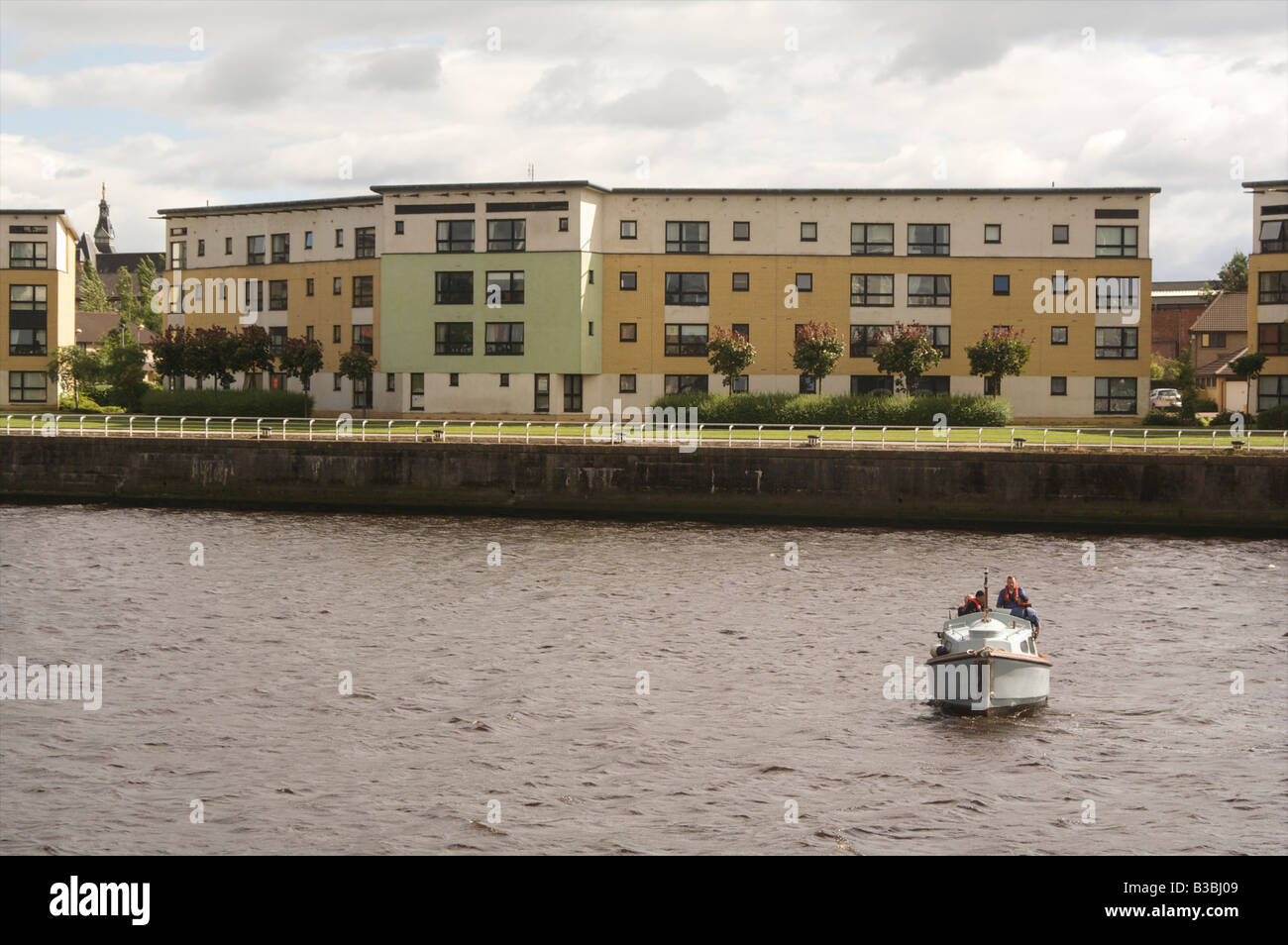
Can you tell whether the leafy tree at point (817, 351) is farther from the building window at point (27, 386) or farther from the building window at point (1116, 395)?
the building window at point (27, 386)

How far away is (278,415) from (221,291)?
18204 mm

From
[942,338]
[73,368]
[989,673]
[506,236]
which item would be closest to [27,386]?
[73,368]

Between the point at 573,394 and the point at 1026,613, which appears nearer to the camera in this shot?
the point at 1026,613

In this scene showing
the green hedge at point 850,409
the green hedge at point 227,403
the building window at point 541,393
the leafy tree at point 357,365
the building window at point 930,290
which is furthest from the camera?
the leafy tree at point 357,365

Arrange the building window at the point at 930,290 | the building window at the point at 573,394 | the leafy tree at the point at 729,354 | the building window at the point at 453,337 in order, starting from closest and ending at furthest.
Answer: the leafy tree at the point at 729,354
the building window at the point at 930,290
the building window at the point at 573,394
the building window at the point at 453,337

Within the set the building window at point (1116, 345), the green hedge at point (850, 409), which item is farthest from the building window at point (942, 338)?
the building window at point (1116, 345)

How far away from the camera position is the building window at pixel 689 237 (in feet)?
255

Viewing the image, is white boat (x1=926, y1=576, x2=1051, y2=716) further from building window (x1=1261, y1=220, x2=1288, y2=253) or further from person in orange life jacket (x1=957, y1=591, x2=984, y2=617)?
building window (x1=1261, y1=220, x2=1288, y2=253)

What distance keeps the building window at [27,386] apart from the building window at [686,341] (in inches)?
1709

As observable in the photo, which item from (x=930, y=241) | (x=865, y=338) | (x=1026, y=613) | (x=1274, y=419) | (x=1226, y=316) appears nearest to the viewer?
(x=1026, y=613)

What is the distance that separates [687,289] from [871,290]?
10683 millimetres

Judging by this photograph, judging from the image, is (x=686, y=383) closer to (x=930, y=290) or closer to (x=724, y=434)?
(x=724, y=434)

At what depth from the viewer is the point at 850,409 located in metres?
67.9
